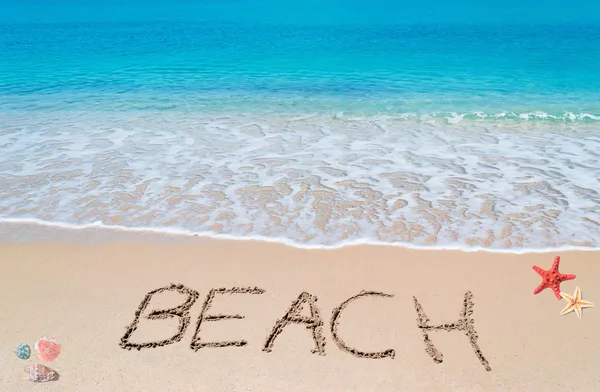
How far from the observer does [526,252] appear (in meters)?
4.43

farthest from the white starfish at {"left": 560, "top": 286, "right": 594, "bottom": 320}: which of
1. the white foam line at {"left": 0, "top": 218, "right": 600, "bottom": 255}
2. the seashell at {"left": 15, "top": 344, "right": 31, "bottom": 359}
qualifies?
the seashell at {"left": 15, "top": 344, "right": 31, "bottom": 359}

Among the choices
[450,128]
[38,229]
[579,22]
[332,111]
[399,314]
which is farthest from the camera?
[579,22]

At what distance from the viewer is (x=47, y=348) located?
3.23 metres

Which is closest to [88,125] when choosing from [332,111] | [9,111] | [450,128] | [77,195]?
[9,111]

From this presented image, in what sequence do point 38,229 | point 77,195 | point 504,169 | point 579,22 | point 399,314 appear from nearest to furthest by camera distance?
1. point 399,314
2. point 38,229
3. point 77,195
4. point 504,169
5. point 579,22

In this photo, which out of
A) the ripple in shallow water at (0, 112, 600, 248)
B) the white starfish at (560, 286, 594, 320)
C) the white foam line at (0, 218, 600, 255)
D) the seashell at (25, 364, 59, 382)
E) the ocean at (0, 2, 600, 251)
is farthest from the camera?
the ocean at (0, 2, 600, 251)

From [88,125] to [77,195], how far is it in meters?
3.78

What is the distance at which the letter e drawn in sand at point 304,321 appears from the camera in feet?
10.9

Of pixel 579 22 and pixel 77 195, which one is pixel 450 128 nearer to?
pixel 77 195

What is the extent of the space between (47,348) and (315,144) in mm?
5203

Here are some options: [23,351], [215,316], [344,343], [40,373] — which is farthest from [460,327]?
[23,351]

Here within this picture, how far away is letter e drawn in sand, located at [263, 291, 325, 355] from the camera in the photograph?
331cm

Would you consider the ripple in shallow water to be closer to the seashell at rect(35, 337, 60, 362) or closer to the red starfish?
the red starfish

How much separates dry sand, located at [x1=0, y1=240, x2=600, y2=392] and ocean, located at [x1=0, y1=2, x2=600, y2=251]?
43 centimetres
